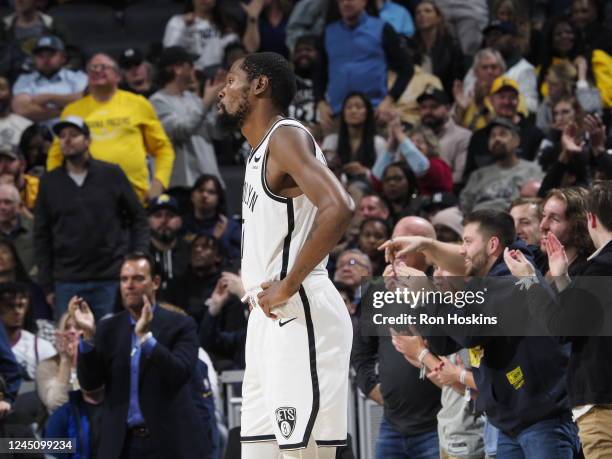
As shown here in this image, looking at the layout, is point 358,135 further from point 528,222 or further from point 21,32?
point 528,222

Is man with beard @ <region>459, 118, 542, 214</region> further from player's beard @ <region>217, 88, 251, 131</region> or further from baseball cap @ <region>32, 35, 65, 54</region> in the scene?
player's beard @ <region>217, 88, 251, 131</region>

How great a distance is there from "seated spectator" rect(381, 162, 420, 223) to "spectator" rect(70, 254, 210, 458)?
344cm

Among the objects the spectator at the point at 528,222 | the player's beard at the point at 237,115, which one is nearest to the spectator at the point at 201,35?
the spectator at the point at 528,222

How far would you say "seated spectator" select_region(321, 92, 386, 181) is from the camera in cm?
1103

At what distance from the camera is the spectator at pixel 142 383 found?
6.96 metres

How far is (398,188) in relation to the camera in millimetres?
10250

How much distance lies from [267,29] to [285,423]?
366 inches

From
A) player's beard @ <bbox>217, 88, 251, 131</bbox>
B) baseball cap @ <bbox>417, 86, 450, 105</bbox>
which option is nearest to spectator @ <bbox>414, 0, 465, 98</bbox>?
baseball cap @ <bbox>417, 86, 450, 105</bbox>

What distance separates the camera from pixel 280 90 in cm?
450

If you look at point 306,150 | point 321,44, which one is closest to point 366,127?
point 321,44

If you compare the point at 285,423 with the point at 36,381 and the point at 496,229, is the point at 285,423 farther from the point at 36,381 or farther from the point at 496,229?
the point at 36,381

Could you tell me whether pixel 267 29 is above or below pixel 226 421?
above

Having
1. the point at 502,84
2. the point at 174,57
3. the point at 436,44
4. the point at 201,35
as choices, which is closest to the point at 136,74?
the point at 174,57

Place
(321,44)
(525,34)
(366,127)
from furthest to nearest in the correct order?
1. (525,34)
2. (321,44)
3. (366,127)
